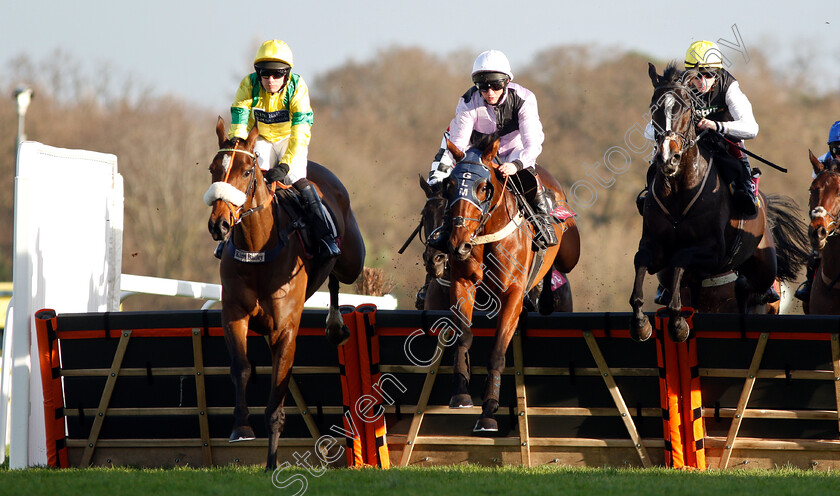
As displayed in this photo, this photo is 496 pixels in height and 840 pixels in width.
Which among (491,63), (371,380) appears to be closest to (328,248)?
(371,380)

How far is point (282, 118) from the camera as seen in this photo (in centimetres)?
719

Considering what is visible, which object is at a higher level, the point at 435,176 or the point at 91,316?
the point at 435,176

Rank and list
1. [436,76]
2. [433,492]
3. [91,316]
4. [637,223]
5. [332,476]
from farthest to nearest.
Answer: [436,76], [637,223], [91,316], [332,476], [433,492]

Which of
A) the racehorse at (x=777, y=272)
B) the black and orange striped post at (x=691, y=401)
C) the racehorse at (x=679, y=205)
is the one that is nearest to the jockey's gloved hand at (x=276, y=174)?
the racehorse at (x=679, y=205)

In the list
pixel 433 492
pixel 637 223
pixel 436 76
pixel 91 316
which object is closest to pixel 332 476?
pixel 433 492

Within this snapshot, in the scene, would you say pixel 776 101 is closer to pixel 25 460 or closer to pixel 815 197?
pixel 815 197

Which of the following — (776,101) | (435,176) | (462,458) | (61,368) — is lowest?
(462,458)

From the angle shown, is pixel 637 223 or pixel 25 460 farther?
pixel 637 223

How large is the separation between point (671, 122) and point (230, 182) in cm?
280

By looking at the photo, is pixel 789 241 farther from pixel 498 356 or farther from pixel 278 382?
pixel 278 382

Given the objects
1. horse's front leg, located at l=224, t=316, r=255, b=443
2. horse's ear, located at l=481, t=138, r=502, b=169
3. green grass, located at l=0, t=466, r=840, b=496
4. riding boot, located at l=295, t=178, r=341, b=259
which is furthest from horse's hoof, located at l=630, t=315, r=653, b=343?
horse's front leg, located at l=224, t=316, r=255, b=443

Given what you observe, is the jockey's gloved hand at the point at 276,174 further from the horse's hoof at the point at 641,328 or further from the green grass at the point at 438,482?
the horse's hoof at the point at 641,328

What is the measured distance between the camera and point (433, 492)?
17.6 feet

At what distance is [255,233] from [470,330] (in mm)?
1516
